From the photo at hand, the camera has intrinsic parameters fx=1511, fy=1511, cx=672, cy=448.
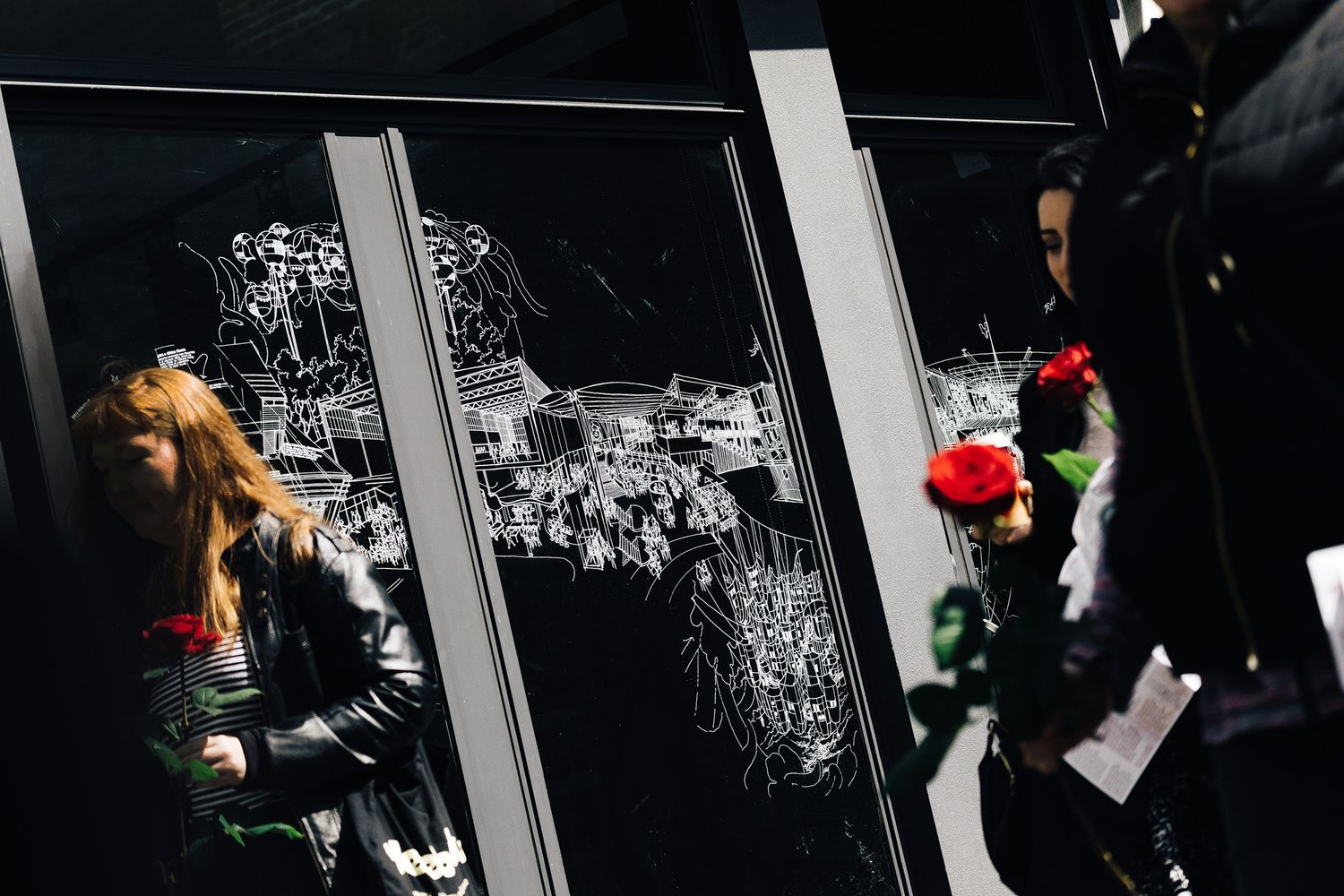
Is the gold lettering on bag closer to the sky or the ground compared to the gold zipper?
closer to the ground

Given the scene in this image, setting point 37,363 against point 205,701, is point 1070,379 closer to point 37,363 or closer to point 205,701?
point 205,701

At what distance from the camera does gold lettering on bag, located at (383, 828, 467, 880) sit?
3660 millimetres

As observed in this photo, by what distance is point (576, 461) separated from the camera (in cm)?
445

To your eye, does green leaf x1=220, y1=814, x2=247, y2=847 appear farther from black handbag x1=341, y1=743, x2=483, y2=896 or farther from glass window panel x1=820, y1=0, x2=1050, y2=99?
glass window panel x1=820, y1=0, x2=1050, y2=99

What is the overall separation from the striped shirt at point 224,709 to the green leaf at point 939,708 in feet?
6.82

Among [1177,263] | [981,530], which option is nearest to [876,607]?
[981,530]

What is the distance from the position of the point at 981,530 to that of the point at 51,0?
8.64 ft

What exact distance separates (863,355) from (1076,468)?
6.91ft

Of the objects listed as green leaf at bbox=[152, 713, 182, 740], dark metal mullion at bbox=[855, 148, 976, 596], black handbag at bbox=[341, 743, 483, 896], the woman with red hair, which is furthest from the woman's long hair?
dark metal mullion at bbox=[855, 148, 976, 596]

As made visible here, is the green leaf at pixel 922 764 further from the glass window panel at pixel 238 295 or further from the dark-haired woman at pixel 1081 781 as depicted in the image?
the glass window panel at pixel 238 295

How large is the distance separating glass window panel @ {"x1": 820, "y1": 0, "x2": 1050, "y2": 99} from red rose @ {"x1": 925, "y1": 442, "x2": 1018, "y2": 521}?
106 inches

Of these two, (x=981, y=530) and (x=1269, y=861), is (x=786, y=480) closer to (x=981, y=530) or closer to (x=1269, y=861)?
(x=981, y=530)

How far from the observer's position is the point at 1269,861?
176 cm

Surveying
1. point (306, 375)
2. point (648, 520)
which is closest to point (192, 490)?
point (306, 375)
